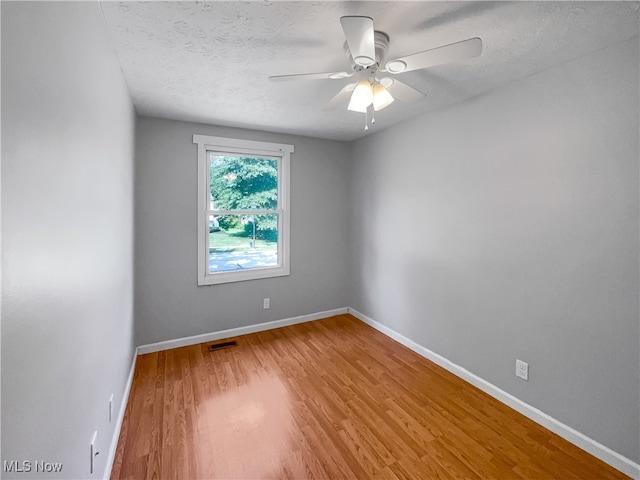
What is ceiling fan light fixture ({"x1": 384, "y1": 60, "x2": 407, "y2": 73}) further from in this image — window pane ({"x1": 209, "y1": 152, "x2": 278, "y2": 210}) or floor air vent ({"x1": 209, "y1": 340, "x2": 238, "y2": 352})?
floor air vent ({"x1": 209, "y1": 340, "x2": 238, "y2": 352})

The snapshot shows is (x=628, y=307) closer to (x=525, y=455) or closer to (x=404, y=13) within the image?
(x=525, y=455)

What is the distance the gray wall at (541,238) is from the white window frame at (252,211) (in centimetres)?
147

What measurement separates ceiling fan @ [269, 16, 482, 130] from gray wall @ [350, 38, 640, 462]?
36.9 inches

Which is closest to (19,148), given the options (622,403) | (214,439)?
(214,439)

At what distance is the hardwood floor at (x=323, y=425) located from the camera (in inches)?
65.9

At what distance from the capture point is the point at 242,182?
3.48m

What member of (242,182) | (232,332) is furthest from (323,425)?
(242,182)

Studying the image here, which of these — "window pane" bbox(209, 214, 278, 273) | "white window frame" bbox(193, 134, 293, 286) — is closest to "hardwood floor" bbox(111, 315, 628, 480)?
"white window frame" bbox(193, 134, 293, 286)

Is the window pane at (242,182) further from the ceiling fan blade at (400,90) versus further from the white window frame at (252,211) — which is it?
the ceiling fan blade at (400,90)

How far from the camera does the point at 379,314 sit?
3619 millimetres

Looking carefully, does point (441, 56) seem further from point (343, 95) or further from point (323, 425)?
point (323, 425)

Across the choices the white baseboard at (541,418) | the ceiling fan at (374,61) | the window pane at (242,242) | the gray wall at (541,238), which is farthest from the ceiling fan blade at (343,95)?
the white baseboard at (541,418)

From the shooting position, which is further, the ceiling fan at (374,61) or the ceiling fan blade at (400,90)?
the ceiling fan blade at (400,90)

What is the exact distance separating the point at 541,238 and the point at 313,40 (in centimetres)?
197
